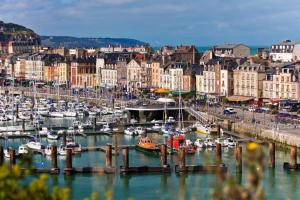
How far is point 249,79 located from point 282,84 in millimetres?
4587

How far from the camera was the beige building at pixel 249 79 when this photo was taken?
60.8 m

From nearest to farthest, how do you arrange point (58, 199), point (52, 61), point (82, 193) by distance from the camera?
point (58, 199) < point (82, 193) < point (52, 61)

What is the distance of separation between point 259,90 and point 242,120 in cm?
1255

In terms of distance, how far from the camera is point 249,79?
61688mm

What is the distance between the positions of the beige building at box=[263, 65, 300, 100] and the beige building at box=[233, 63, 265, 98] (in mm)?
729

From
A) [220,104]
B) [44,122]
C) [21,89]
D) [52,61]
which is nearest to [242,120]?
[220,104]

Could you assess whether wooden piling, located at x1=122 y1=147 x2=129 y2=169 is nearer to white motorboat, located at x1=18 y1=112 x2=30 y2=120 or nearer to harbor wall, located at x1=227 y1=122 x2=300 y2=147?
harbor wall, located at x1=227 y1=122 x2=300 y2=147

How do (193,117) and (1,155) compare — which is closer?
(1,155)

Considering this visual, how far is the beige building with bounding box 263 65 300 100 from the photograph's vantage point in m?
56.5

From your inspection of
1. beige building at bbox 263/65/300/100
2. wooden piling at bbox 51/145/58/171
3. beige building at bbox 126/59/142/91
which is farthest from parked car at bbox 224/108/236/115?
wooden piling at bbox 51/145/58/171

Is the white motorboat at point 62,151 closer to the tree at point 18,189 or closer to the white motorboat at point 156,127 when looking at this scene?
the white motorboat at point 156,127

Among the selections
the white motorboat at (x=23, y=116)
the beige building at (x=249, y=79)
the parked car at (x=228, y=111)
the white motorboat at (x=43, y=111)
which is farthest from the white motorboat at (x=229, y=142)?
the white motorboat at (x=43, y=111)

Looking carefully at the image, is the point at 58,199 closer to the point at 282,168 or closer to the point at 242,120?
the point at 282,168

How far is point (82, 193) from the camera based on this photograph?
27141 millimetres
